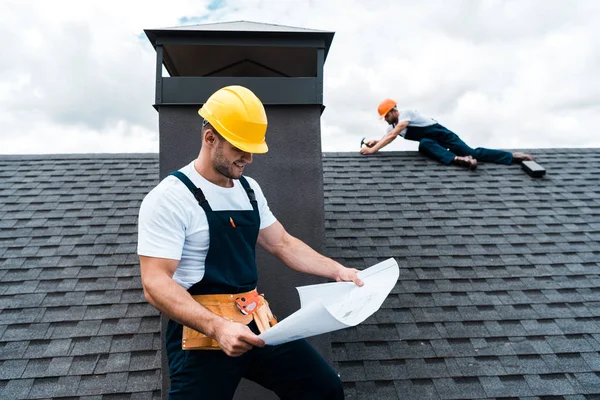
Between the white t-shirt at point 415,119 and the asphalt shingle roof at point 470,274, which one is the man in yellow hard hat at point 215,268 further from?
the white t-shirt at point 415,119

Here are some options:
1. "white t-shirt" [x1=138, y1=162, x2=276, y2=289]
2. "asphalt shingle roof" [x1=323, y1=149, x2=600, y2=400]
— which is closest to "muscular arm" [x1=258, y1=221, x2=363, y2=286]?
"white t-shirt" [x1=138, y1=162, x2=276, y2=289]

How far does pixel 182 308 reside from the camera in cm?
179

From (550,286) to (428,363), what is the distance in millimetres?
1641

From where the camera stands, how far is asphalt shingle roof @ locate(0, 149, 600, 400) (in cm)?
338

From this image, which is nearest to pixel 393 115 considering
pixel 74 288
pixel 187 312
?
pixel 74 288

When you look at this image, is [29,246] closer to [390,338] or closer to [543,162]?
[390,338]

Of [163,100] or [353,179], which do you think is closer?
[163,100]

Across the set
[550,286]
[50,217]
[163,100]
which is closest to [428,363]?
[550,286]

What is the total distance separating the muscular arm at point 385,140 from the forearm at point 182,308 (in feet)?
17.3

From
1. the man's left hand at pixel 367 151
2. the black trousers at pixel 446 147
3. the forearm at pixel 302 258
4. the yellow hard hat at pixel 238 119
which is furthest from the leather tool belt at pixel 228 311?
the black trousers at pixel 446 147

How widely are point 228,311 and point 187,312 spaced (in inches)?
10.5

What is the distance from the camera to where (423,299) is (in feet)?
13.5

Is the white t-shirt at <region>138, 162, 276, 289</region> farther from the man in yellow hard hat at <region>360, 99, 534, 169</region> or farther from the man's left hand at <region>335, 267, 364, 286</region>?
the man in yellow hard hat at <region>360, 99, 534, 169</region>

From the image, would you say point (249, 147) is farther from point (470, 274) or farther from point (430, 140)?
point (430, 140)
